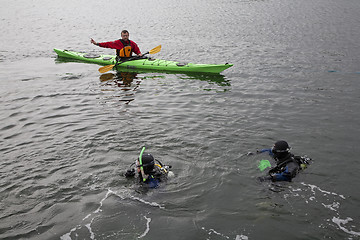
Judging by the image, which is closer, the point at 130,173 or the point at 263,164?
the point at 130,173

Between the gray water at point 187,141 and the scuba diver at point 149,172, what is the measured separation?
22cm

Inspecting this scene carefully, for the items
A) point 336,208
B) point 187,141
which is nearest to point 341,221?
point 336,208

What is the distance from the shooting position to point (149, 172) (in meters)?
5.98

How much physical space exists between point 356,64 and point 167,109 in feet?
33.2

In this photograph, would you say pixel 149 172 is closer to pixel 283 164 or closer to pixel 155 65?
pixel 283 164

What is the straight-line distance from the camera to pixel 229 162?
745 centimetres

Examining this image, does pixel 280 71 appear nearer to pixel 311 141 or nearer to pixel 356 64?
pixel 356 64

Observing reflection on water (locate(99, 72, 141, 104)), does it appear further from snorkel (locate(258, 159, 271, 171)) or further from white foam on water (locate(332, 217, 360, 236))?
white foam on water (locate(332, 217, 360, 236))

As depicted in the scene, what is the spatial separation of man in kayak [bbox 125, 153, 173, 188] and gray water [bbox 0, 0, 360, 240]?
222mm

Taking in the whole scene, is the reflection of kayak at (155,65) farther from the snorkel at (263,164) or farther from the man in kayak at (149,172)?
the man in kayak at (149,172)

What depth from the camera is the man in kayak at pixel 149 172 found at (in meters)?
5.82

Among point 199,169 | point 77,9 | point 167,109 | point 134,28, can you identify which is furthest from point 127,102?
point 77,9

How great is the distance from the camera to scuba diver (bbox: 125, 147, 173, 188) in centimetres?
582

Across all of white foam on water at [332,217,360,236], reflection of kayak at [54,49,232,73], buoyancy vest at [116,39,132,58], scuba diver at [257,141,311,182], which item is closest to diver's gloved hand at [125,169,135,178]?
scuba diver at [257,141,311,182]
